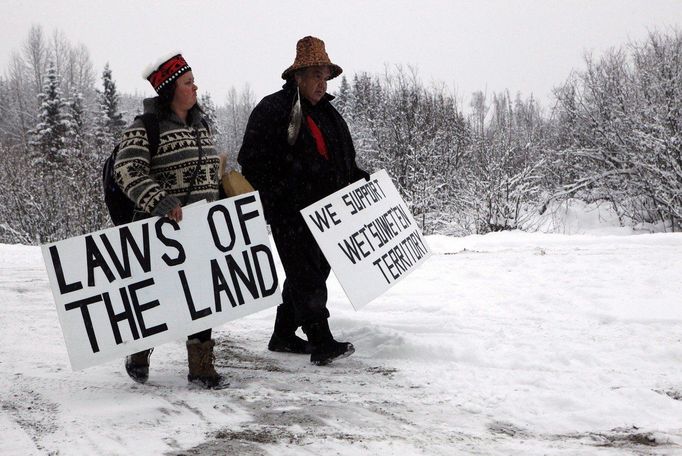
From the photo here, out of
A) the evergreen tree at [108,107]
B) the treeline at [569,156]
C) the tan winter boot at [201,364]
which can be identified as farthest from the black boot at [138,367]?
the evergreen tree at [108,107]

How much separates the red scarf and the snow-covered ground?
1432mm

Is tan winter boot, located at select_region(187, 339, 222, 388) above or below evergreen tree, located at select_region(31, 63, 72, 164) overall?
below

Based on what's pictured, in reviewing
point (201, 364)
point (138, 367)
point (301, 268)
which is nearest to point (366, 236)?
point (301, 268)

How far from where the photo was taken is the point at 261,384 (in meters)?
3.41

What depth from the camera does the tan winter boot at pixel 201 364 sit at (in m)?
3.34

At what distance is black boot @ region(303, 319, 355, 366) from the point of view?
379cm

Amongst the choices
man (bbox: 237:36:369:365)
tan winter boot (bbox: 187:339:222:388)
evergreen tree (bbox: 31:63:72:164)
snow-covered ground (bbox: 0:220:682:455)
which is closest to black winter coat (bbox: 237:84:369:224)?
man (bbox: 237:36:369:365)

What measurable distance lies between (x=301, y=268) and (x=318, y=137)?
91cm

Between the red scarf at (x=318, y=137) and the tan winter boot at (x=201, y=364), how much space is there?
1.49 m

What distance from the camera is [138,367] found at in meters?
3.41

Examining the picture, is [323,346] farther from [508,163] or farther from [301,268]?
[508,163]

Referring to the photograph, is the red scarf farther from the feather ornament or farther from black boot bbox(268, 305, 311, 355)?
black boot bbox(268, 305, 311, 355)

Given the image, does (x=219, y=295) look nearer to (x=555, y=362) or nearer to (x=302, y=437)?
(x=302, y=437)

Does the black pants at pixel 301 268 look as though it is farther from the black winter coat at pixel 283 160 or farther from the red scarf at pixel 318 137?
the red scarf at pixel 318 137
